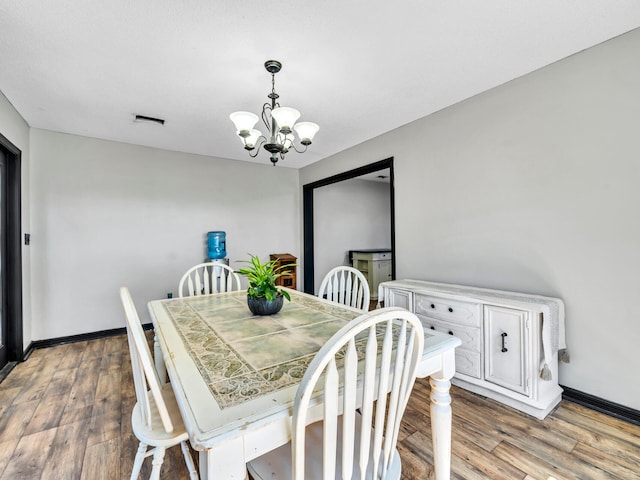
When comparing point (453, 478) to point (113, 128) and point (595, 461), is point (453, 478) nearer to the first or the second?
point (595, 461)

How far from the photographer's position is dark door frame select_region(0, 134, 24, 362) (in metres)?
2.80

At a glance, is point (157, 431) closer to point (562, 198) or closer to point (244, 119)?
point (244, 119)

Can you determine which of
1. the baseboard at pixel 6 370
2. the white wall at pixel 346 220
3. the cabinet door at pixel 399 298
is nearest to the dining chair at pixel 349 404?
the cabinet door at pixel 399 298

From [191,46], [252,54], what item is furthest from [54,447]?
[252,54]

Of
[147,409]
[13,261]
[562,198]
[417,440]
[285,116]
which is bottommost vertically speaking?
[417,440]

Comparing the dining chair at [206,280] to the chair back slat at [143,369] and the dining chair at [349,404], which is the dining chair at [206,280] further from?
the dining chair at [349,404]

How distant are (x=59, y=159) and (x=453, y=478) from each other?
454cm

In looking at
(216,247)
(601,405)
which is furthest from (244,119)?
(601,405)

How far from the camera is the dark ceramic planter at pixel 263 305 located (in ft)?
5.81

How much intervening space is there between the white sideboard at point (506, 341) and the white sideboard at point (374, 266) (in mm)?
2751

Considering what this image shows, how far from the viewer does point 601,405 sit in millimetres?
1929

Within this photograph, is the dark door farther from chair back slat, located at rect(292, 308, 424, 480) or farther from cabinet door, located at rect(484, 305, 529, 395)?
cabinet door, located at rect(484, 305, 529, 395)

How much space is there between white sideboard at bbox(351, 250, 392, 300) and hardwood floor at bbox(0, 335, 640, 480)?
113 inches

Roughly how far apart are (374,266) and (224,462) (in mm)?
4623
